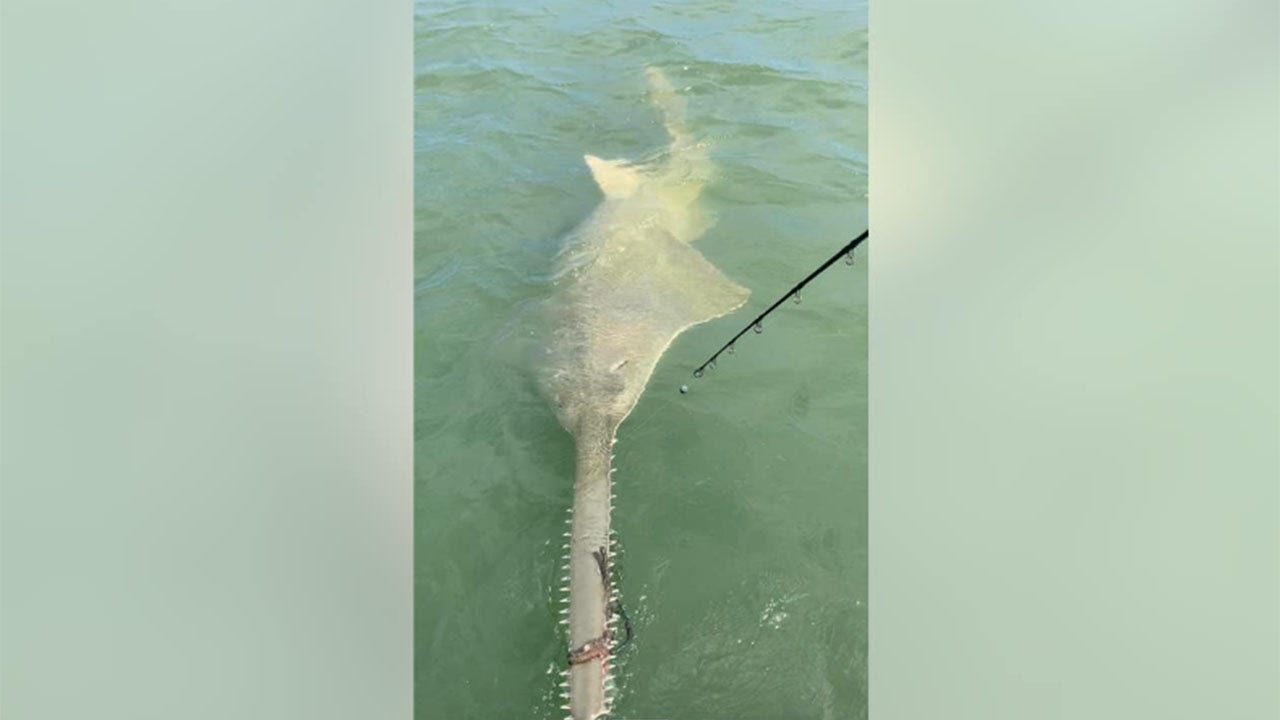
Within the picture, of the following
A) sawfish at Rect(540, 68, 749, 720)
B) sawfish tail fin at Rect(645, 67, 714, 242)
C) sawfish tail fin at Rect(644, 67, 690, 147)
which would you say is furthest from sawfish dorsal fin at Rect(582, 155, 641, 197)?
sawfish tail fin at Rect(644, 67, 690, 147)

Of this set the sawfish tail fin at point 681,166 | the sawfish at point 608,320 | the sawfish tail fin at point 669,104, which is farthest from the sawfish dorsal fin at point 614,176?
the sawfish tail fin at point 669,104

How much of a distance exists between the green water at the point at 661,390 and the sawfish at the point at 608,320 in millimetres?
75

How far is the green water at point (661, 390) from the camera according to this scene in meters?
2.53

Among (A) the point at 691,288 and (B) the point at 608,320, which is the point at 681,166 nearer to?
(A) the point at 691,288

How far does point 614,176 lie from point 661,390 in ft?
4.70

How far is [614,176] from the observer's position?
432cm

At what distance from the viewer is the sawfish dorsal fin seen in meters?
4.25

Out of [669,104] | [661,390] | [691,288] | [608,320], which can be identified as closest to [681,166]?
[669,104]

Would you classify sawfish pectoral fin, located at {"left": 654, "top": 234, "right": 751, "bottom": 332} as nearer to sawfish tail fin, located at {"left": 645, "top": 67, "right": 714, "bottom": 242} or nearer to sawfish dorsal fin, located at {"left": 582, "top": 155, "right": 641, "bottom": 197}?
sawfish tail fin, located at {"left": 645, "top": 67, "right": 714, "bottom": 242}
